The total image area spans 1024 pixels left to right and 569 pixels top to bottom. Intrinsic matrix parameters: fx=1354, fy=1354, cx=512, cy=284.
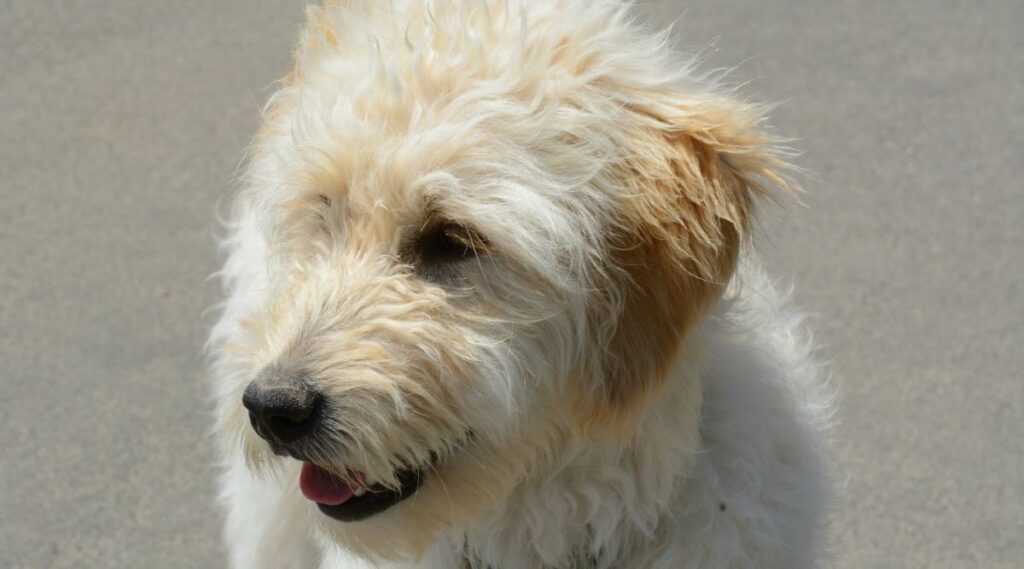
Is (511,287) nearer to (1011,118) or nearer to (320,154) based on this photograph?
(320,154)

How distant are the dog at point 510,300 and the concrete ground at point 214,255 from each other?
78cm

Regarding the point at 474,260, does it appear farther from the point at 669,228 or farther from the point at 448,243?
the point at 669,228

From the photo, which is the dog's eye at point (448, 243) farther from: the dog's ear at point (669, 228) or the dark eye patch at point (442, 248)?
the dog's ear at point (669, 228)

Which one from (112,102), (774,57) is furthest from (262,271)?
(774,57)

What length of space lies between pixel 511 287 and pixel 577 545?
57 centimetres

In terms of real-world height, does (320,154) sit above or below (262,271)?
above

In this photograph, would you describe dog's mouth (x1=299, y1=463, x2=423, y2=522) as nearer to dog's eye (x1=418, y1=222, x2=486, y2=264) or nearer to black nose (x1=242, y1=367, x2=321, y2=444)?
black nose (x1=242, y1=367, x2=321, y2=444)

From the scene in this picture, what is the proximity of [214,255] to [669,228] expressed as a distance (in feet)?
9.12

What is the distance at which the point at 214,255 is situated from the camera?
4742 mm

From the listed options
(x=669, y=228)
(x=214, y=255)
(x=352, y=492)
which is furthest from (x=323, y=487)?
(x=214, y=255)

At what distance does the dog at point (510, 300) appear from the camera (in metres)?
2.21

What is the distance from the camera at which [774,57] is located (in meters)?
5.76

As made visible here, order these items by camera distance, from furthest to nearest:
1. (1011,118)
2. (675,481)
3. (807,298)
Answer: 1. (1011,118)
2. (807,298)
3. (675,481)

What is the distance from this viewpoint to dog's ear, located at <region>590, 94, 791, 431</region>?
2.29m
